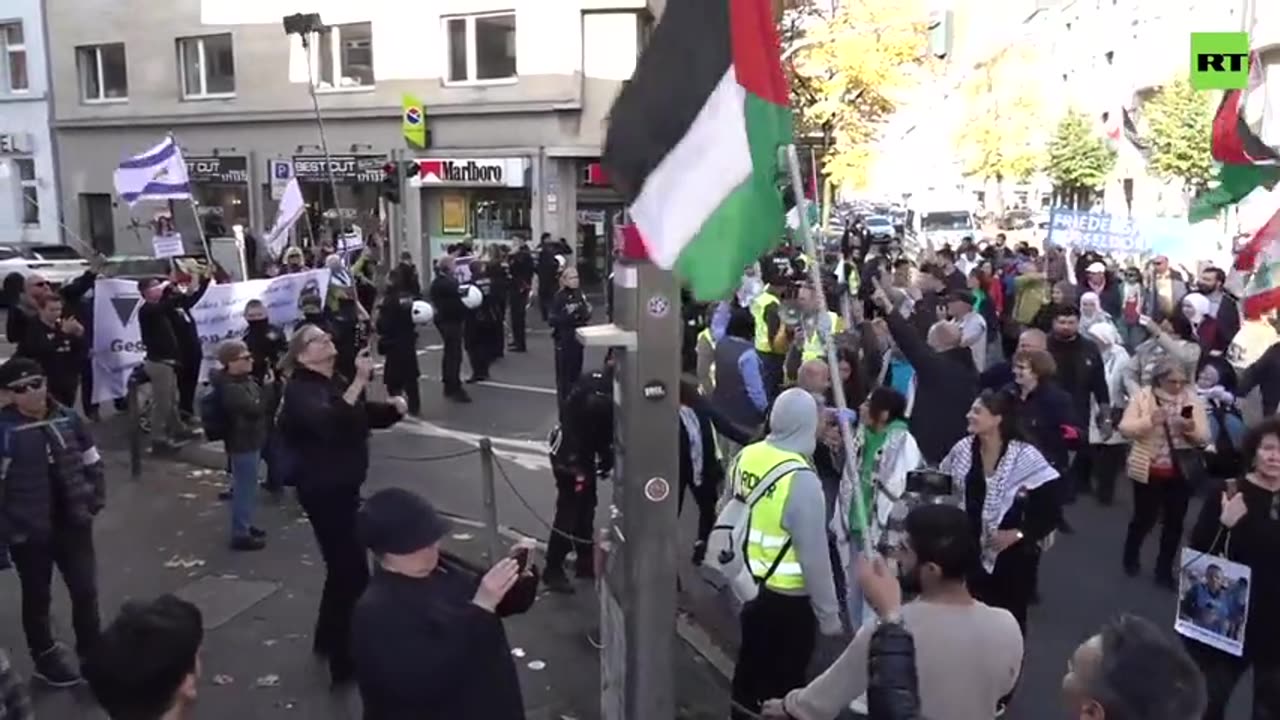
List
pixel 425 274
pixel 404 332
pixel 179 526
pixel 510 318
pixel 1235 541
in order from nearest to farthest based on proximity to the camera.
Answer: pixel 1235 541
pixel 179 526
pixel 404 332
pixel 510 318
pixel 425 274

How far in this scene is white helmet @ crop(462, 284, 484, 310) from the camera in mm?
14806

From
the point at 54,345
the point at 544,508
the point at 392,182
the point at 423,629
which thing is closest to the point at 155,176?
the point at 54,345

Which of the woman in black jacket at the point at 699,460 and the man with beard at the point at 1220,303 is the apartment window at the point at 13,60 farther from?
the woman in black jacket at the point at 699,460

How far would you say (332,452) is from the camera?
570 cm

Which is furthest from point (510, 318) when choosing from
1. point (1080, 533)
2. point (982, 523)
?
point (982, 523)

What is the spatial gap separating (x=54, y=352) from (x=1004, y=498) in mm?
8804

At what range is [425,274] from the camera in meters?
28.9

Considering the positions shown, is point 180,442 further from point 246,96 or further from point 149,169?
point 246,96

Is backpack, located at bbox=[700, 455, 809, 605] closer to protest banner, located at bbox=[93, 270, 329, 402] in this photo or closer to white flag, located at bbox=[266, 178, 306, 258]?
protest banner, located at bbox=[93, 270, 329, 402]

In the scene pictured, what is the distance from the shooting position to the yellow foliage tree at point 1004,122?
146 feet

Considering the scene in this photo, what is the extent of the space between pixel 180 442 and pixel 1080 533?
8522 millimetres

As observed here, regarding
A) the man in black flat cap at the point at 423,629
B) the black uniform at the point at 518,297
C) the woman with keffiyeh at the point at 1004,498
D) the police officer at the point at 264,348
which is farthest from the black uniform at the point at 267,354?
the black uniform at the point at 518,297

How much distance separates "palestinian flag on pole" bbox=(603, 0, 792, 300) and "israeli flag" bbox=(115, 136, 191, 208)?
12.7m

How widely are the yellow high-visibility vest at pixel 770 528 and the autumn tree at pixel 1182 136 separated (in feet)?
89.1
